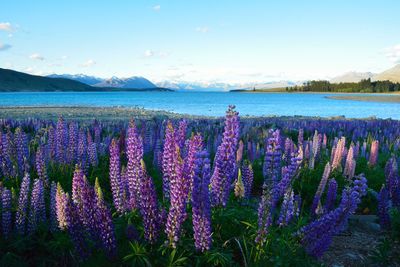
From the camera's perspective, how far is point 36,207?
4.26 m

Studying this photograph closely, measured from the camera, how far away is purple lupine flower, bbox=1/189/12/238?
13.8 feet

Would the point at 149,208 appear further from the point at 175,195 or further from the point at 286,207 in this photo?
the point at 286,207

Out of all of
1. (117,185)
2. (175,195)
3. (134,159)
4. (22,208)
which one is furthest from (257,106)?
(175,195)

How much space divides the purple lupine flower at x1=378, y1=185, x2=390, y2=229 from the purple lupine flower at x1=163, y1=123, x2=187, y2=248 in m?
3.75

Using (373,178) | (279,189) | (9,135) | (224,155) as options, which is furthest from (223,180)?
(373,178)

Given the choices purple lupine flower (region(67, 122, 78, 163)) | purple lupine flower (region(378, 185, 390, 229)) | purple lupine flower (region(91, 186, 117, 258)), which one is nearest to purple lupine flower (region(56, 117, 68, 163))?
purple lupine flower (region(67, 122, 78, 163))

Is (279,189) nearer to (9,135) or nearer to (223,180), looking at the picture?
(223,180)

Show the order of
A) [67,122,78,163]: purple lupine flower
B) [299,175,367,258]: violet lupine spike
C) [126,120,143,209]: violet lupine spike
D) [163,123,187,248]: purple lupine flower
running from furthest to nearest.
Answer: [67,122,78,163]: purple lupine flower → [126,120,143,209]: violet lupine spike → [299,175,367,258]: violet lupine spike → [163,123,187,248]: purple lupine flower

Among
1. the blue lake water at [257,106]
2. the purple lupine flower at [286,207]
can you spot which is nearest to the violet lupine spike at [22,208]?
the purple lupine flower at [286,207]

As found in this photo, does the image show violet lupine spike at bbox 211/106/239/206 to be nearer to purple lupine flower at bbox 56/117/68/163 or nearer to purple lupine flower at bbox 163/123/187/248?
purple lupine flower at bbox 163/123/187/248

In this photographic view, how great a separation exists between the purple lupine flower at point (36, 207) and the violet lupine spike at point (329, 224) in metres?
2.93

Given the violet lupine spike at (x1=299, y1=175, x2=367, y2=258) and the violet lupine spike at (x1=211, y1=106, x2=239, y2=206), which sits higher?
the violet lupine spike at (x1=211, y1=106, x2=239, y2=206)

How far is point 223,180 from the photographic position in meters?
3.83

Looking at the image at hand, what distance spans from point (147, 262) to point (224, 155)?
3.99 ft
